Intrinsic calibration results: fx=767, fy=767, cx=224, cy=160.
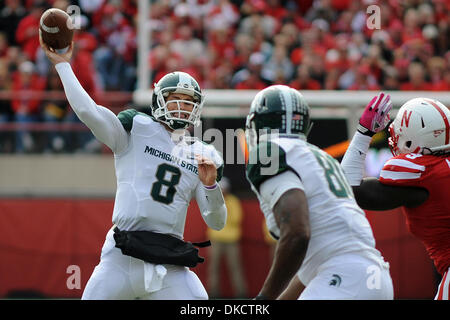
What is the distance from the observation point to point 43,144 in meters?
10.4

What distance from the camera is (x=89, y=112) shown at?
13.7 feet

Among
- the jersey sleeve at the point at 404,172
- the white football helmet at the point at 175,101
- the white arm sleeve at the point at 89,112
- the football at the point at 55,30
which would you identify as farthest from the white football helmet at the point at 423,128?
the football at the point at 55,30

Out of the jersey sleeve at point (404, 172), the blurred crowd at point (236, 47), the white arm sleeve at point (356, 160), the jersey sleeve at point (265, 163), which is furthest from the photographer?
the blurred crowd at point (236, 47)

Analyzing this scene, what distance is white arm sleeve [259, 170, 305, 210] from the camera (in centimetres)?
343

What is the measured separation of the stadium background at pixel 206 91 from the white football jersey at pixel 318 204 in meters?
6.38

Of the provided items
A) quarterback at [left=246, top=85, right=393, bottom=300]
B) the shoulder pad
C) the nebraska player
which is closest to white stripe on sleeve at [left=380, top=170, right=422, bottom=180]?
the nebraska player

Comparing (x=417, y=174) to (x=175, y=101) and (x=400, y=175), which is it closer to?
(x=400, y=175)

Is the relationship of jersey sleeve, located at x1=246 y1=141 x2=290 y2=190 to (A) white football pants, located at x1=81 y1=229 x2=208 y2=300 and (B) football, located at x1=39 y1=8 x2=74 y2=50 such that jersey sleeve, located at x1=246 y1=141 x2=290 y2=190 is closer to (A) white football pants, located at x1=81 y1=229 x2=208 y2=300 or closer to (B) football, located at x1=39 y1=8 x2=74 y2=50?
(A) white football pants, located at x1=81 y1=229 x2=208 y2=300

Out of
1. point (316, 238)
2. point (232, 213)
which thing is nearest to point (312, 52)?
point (232, 213)

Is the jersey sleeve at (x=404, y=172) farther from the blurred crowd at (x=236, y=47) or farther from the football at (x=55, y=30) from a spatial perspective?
the blurred crowd at (x=236, y=47)

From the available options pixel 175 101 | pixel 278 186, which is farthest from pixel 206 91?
pixel 278 186

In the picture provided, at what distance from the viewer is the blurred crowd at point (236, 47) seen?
10.7m

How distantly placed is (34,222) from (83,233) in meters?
0.69
